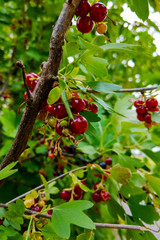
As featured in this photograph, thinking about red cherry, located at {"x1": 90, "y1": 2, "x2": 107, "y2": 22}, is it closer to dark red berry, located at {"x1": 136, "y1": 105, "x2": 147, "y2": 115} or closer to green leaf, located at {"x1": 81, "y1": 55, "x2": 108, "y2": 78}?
green leaf, located at {"x1": 81, "y1": 55, "x2": 108, "y2": 78}

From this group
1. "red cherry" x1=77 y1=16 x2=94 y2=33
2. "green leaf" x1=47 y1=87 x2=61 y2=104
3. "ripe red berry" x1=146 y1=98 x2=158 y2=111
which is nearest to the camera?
"green leaf" x1=47 y1=87 x2=61 y2=104

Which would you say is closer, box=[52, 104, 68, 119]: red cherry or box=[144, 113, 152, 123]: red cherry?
box=[52, 104, 68, 119]: red cherry

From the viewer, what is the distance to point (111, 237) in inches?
50.6

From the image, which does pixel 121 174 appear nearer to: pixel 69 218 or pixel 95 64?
pixel 69 218

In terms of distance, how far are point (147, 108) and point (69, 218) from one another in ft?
1.18

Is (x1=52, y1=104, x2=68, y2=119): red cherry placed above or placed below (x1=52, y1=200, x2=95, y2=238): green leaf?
above

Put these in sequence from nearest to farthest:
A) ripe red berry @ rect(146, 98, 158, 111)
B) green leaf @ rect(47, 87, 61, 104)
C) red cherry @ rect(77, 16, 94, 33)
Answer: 1. green leaf @ rect(47, 87, 61, 104)
2. red cherry @ rect(77, 16, 94, 33)
3. ripe red berry @ rect(146, 98, 158, 111)

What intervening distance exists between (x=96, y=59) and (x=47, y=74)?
0.10 m

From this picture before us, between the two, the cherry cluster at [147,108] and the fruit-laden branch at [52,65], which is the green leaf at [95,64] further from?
the cherry cluster at [147,108]

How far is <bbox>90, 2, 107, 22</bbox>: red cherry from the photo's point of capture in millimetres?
450

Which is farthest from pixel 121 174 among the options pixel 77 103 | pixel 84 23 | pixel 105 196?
pixel 84 23

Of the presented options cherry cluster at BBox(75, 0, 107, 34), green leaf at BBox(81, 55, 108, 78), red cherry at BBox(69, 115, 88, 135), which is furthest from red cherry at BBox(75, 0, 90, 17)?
red cherry at BBox(69, 115, 88, 135)

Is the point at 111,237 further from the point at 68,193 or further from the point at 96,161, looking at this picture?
the point at 68,193

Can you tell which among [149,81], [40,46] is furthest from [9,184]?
[149,81]
